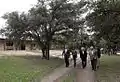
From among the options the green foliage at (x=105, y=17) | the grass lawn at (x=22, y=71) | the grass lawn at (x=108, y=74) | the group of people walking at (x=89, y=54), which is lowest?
the grass lawn at (x=108, y=74)

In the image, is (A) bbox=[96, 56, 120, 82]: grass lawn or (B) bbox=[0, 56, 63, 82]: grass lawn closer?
(B) bbox=[0, 56, 63, 82]: grass lawn

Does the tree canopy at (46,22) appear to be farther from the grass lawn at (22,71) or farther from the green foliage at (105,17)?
the grass lawn at (22,71)

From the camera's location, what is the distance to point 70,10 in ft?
105

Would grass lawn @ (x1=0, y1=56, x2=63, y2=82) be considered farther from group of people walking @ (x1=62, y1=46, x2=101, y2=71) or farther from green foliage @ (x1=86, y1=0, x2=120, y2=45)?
green foliage @ (x1=86, y1=0, x2=120, y2=45)

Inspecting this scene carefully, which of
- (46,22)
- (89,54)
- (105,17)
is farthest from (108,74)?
(46,22)

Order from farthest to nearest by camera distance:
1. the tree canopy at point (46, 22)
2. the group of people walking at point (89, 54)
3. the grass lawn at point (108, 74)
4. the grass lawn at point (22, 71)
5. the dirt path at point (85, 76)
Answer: the tree canopy at point (46, 22), the group of people walking at point (89, 54), the grass lawn at point (108, 74), the dirt path at point (85, 76), the grass lawn at point (22, 71)

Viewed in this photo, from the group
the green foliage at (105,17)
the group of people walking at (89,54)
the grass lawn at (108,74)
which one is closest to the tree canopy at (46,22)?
the green foliage at (105,17)

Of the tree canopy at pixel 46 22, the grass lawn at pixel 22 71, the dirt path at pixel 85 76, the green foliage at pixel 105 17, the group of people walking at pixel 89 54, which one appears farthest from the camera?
the tree canopy at pixel 46 22

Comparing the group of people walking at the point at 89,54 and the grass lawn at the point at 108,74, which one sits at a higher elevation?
the group of people walking at the point at 89,54

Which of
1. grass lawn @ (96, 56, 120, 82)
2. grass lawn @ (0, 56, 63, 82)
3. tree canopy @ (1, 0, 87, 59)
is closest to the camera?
grass lawn @ (0, 56, 63, 82)

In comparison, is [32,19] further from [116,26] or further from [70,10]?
[116,26]

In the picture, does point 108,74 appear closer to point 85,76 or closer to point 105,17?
point 85,76

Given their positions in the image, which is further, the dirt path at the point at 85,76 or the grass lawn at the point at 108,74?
the grass lawn at the point at 108,74

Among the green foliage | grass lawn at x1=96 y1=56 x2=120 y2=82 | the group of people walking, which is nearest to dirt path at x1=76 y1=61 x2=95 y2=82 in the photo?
grass lawn at x1=96 y1=56 x2=120 y2=82
